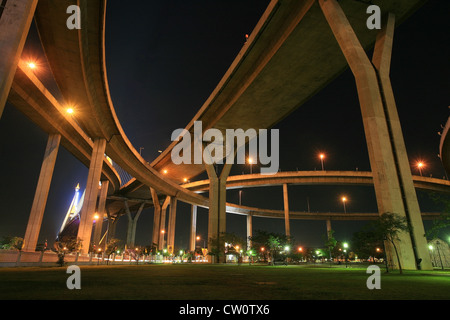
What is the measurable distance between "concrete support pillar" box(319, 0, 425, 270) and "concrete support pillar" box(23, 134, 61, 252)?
3303 cm

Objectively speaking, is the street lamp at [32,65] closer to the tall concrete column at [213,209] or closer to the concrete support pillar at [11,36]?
the concrete support pillar at [11,36]

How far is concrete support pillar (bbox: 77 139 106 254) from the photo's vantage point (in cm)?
3179

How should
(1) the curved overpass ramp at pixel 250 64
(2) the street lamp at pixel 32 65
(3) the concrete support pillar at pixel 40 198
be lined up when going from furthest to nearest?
1. (3) the concrete support pillar at pixel 40 198
2. (2) the street lamp at pixel 32 65
3. (1) the curved overpass ramp at pixel 250 64

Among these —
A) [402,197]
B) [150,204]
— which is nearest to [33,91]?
[402,197]

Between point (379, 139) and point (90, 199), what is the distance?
1301 inches

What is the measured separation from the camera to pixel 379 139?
16.0 metres

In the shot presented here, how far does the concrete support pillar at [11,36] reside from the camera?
31.0 feet

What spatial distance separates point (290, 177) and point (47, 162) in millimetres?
45986

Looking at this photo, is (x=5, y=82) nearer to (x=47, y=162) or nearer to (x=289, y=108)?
(x=47, y=162)

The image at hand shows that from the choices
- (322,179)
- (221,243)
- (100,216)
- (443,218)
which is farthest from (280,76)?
(100,216)

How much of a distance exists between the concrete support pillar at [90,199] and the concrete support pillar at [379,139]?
3118 centimetres

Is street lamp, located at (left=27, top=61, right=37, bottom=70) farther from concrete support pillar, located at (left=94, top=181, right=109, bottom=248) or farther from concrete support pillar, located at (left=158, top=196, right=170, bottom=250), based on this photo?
concrete support pillar, located at (left=158, top=196, right=170, bottom=250)

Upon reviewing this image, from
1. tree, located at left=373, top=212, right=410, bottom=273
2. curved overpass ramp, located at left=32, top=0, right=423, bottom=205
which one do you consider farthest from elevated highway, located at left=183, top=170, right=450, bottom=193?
tree, located at left=373, top=212, right=410, bottom=273

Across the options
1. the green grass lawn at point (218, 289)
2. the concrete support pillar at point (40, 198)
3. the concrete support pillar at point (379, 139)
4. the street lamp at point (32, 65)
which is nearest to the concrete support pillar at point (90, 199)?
the concrete support pillar at point (40, 198)
